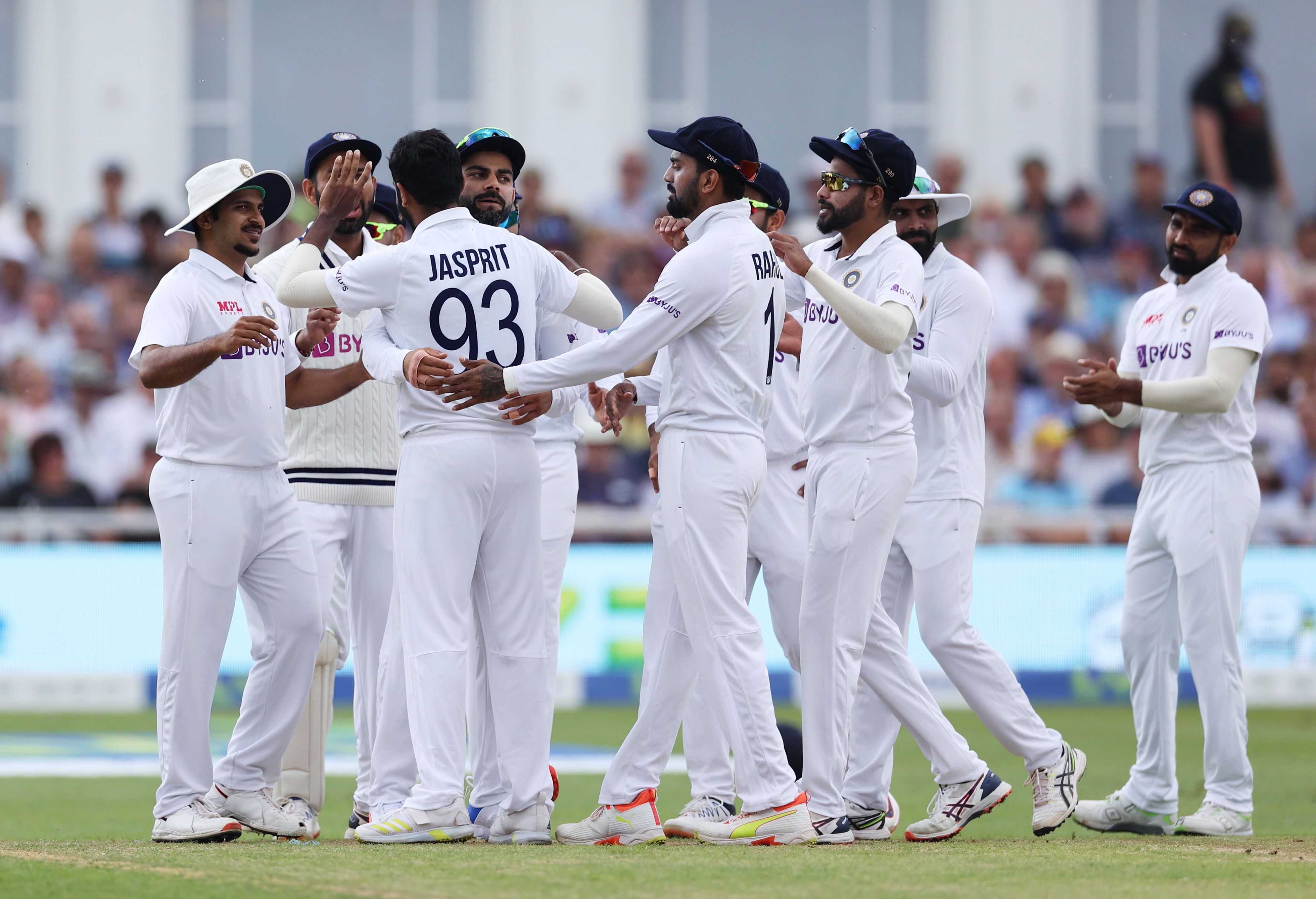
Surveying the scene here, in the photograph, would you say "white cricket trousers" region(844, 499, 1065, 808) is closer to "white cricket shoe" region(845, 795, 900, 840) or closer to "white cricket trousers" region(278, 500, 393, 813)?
"white cricket shoe" region(845, 795, 900, 840)

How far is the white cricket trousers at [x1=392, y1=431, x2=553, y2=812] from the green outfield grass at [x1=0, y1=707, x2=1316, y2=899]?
1.09ft

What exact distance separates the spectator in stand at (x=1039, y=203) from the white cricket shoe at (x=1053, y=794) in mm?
12167

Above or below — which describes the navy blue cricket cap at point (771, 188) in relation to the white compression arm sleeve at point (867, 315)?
above

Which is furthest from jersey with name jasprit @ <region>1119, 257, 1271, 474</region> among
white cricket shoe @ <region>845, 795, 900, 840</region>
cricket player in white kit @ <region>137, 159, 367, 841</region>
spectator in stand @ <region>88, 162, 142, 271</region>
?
spectator in stand @ <region>88, 162, 142, 271</region>

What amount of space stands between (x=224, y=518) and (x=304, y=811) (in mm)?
1396

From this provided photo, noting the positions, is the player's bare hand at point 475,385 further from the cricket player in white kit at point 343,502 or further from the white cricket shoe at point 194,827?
the white cricket shoe at point 194,827

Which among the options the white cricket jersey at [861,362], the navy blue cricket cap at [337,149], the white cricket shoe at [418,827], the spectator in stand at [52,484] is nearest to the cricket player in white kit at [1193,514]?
the white cricket jersey at [861,362]

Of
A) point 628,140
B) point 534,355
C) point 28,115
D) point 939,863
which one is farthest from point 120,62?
point 939,863

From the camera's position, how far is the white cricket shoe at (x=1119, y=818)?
760 cm

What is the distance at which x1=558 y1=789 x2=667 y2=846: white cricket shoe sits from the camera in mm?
6605

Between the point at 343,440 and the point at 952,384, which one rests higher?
the point at 952,384

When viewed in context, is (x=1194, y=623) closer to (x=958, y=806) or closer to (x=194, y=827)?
(x=958, y=806)

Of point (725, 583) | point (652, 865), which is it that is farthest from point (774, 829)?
point (725, 583)

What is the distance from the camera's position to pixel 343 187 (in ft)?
22.6
